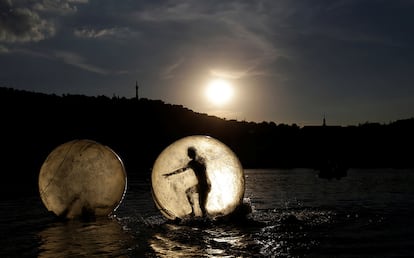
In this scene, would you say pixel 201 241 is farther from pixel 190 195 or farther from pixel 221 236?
pixel 190 195

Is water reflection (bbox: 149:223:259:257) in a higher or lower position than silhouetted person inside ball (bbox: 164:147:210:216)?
lower

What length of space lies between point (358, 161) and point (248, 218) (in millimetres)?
92705

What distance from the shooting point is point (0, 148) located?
61.4 m

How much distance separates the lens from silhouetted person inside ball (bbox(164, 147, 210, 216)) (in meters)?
12.0

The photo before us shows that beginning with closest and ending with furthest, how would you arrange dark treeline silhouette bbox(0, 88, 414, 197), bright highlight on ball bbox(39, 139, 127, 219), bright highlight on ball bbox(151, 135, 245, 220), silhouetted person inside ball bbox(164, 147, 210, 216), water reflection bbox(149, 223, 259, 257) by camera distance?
water reflection bbox(149, 223, 259, 257) < silhouetted person inside ball bbox(164, 147, 210, 216) < bright highlight on ball bbox(151, 135, 245, 220) < bright highlight on ball bbox(39, 139, 127, 219) < dark treeline silhouette bbox(0, 88, 414, 197)

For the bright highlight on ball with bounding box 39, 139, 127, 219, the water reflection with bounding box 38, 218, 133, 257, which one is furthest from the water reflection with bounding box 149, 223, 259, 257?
the bright highlight on ball with bounding box 39, 139, 127, 219

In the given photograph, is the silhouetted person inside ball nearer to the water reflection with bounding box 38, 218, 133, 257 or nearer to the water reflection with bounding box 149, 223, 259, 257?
the water reflection with bounding box 149, 223, 259, 257

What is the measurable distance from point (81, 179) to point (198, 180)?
3.04m

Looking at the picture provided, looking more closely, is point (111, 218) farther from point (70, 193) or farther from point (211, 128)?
point (211, 128)

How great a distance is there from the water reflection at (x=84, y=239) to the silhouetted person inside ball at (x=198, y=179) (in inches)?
69.1

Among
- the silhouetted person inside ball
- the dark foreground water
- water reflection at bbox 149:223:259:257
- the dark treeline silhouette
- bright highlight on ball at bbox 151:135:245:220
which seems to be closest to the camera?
water reflection at bbox 149:223:259:257

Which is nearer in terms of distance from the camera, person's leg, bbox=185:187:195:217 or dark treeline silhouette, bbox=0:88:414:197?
person's leg, bbox=185:187:195:217

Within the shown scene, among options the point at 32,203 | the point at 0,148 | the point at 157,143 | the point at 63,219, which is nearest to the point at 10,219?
the point at 63,219

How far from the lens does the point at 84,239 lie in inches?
417
